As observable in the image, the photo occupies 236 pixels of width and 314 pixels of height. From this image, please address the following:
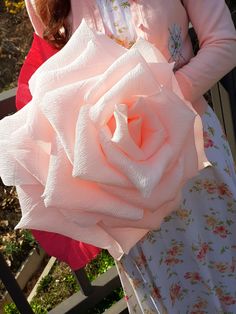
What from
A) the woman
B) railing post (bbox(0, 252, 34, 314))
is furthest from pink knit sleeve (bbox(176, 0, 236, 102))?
railing post (bbox(0, 252, 34, 314))

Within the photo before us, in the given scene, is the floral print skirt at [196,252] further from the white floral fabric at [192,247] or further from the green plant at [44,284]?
the green plant at [44,284]

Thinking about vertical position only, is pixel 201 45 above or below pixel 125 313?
above

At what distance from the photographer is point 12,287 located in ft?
4.61

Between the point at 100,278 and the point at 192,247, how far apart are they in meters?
0.62

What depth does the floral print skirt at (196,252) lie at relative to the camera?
123 centimetres

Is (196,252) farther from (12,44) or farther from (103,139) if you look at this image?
(12,44)

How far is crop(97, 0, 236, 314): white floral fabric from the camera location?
3.95 feet

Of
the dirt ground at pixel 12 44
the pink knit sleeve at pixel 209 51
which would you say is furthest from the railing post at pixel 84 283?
the dirt ground at pixel 12 44

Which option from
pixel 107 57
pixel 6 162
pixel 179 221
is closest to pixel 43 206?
pixel 6 162

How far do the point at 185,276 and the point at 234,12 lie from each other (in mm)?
871

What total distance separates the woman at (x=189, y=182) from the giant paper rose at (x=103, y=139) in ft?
0.78

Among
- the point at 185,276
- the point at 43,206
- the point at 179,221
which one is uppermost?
the point at 43,206

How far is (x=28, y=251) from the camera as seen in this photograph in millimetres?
2453

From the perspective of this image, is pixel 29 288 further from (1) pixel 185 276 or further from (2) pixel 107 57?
(2) pixel 107 57
